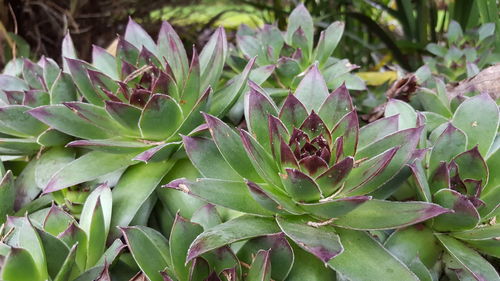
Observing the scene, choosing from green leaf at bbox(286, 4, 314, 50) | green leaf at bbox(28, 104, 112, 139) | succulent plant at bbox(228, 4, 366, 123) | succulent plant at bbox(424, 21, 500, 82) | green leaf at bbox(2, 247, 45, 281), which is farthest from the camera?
succulent plant at bbox(424, 21, 500, 82)

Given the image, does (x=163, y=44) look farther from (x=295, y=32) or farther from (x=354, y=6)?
(x=354, y=6)

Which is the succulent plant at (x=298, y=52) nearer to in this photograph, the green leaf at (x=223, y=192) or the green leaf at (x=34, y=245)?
the green leaf at (x=223, y=192)

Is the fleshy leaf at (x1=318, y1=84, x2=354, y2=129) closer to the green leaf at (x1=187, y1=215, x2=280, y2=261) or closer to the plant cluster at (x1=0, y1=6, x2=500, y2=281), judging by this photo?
the plant cluster at (x1=0, y1=6, x2=500, y2=281)

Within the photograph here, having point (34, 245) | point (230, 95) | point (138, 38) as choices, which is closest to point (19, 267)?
point (34, 245)

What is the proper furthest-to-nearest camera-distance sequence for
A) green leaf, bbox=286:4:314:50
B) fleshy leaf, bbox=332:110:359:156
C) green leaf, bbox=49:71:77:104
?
green leaf, bbox=286:4:314:50, green leaf, bbox=49:71:77:104, fleshy leaf, bbox=332:110:359:156

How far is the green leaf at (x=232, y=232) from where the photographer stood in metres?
0.53

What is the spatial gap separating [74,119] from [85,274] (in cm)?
26

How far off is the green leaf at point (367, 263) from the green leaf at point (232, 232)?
86mm

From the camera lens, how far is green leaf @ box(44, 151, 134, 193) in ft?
2.24

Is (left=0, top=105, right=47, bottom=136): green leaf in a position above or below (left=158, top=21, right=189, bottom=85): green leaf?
below

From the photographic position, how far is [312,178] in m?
0.56

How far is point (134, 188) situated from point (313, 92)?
29cm

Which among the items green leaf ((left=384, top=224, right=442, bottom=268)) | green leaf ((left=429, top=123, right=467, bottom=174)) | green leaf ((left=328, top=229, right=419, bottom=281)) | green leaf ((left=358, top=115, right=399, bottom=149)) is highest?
green leaf ((left=358, top=115, right=399, bottom=149))

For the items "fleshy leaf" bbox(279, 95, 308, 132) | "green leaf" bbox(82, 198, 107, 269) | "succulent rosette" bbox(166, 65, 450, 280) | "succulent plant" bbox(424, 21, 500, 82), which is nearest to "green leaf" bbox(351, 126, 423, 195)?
"succulent rosette" bbox(166, 65, 450, 280)
